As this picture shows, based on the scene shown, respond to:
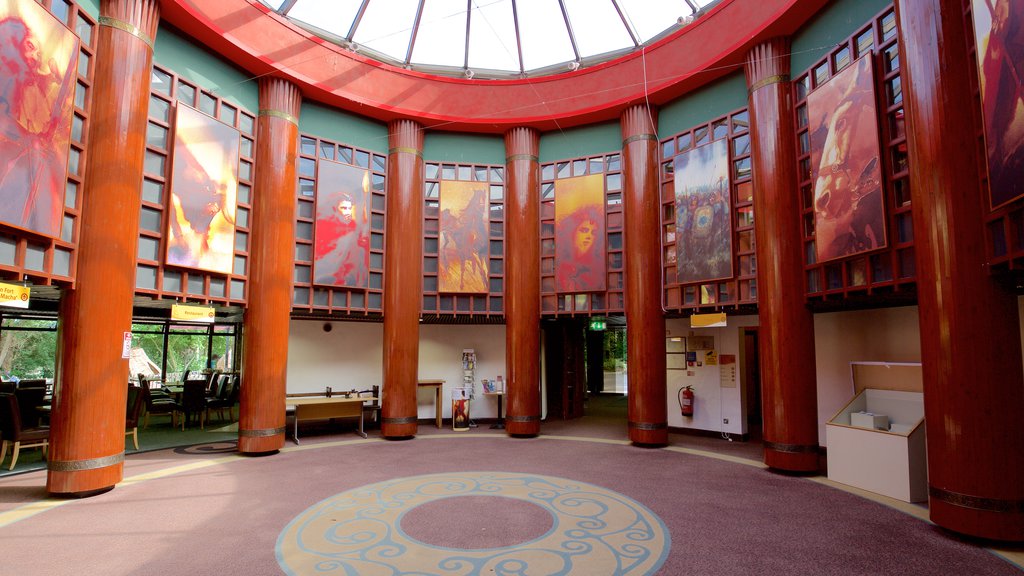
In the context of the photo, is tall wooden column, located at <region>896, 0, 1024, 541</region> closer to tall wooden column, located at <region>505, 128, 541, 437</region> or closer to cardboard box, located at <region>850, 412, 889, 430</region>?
cardboard box, located at <region>850, 412, 889, 430</region>

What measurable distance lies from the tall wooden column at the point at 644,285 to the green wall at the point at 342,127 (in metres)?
5.88

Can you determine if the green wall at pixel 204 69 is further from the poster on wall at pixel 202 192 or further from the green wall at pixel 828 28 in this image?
the green wall at pixel 828 28

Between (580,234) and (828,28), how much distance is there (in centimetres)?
590

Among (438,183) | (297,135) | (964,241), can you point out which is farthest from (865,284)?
(297,135)

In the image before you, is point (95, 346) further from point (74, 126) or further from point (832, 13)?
point (832, 13)

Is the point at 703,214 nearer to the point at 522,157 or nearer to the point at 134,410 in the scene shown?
the point at 522,157

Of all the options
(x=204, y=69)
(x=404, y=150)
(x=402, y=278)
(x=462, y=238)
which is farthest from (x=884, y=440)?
(x=204, y=69)

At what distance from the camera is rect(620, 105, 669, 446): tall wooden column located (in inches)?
406

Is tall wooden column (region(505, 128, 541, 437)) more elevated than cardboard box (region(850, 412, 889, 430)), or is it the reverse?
tall wooden column (region(505, 128, 541, 437))

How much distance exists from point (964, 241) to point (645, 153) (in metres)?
6.47

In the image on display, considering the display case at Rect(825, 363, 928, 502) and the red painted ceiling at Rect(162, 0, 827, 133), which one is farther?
the red painted ceiling at Rect(162, 0, 827, 133)

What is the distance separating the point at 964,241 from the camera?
5.14m

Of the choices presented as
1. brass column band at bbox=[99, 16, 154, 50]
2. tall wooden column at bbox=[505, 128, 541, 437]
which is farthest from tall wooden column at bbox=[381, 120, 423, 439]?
brass column band at bbox=[99, 16, 154, 50]

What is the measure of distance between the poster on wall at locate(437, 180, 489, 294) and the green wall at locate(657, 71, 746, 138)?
4.51 metres
